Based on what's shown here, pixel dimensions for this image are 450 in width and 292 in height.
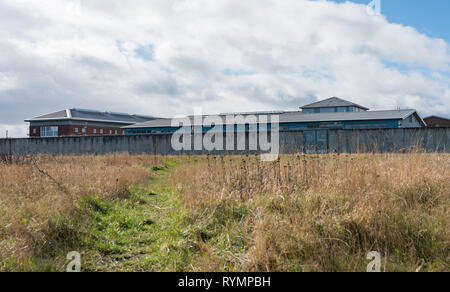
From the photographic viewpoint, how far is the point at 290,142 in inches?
969

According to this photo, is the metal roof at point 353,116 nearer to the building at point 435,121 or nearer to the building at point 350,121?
the building at point 350,121

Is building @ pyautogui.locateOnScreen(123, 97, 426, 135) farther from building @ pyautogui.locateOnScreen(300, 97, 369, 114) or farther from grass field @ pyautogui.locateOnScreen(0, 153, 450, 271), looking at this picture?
grass field @ pyautogui.locateOnScreen(0, 153, 450, 271)

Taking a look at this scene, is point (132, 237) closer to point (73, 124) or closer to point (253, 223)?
point (253, 223)

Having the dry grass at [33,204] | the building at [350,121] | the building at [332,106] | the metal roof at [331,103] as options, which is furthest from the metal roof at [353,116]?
the dry grass at [33,204]

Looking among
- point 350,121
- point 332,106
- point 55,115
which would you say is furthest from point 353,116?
point 55,115

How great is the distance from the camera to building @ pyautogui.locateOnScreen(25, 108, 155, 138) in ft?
165

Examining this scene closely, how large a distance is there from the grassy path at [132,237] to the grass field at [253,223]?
0.06 ft

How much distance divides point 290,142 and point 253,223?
67.6ft

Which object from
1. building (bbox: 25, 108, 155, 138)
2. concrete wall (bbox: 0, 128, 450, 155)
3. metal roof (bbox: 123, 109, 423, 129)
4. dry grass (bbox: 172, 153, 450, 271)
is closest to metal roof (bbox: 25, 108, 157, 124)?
building (bbox: 25, 108, 155, 138)

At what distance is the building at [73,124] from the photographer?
5022 centimetres

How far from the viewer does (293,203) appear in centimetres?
494

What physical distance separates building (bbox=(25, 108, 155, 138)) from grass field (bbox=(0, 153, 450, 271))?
44.2 m
